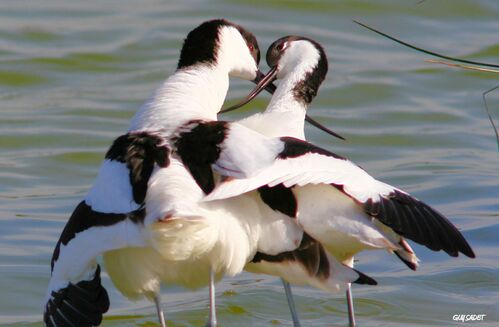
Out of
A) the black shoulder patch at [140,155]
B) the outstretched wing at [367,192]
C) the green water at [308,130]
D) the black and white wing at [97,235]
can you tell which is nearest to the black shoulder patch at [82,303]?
the black and white wing at [97,235]

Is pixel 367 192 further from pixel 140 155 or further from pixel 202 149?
pixel 140 155

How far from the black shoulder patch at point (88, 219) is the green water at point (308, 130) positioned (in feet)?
5.99

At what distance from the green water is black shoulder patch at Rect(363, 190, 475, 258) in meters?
1.79

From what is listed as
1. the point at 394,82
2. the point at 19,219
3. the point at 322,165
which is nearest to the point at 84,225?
the point at 322,165

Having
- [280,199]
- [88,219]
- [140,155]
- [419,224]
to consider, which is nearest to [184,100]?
[140,155]

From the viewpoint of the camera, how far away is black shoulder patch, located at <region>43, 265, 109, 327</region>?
5.16 meters

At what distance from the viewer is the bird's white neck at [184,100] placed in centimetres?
586

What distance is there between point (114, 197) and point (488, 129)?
6.67m

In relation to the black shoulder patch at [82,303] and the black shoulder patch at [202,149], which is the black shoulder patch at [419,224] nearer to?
the black shoulder patch at [202,149]

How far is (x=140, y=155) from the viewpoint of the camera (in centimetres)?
535

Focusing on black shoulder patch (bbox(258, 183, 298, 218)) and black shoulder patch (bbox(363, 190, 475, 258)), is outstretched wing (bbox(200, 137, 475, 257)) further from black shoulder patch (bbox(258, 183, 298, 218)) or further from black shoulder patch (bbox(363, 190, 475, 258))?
black shoulder patch (bbox(258, 183, 298, 218))

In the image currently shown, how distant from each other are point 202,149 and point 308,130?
19.2ft

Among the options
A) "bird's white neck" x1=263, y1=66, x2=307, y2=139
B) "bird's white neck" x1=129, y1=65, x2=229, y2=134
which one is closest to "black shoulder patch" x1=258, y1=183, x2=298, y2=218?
"bird's white neck" x1=129, y1=65, x2=229, y2=134

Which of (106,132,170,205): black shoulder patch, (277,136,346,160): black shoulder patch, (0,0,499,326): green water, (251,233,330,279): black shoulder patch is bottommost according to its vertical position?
(0,0,499,326): green water
